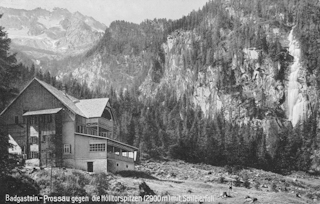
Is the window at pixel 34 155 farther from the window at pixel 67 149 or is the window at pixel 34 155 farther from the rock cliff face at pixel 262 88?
the rock cliff face at pixel 262 88

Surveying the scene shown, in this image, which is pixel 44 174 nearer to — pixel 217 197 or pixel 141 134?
pixel 217 197

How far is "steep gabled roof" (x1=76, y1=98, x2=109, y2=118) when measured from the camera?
6788cm

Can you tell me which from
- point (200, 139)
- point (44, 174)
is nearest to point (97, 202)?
point (44, 174)

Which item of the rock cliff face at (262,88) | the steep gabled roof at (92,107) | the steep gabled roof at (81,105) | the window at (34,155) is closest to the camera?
the window at (34,155)

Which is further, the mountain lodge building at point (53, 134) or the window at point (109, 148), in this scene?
the window at point (109, 148)

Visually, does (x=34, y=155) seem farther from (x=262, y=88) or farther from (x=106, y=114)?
(x=262, y=88)

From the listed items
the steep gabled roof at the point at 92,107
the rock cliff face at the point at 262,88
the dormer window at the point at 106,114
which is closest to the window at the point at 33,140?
the steep gabled roof at the point at 92,107

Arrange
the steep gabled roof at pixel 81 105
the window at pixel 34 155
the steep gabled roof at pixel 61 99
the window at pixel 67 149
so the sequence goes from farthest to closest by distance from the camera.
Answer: the steep gabled roof at pixel 81 105
the steep gabled roof at pixel 61 99
the window at pixel 67 149
the window at pixel 34 155

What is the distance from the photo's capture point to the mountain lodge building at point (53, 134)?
2463 inches

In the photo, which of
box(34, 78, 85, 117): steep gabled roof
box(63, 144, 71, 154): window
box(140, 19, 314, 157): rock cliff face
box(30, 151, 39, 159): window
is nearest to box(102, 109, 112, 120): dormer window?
box(34, 78, 85, 117): steep gabled roof

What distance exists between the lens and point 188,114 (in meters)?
151

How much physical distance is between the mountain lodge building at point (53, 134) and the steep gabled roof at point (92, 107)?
246 centimetres

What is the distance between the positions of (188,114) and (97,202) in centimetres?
10585

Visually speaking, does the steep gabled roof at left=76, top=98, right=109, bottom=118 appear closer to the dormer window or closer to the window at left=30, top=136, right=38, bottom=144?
the dormer window
